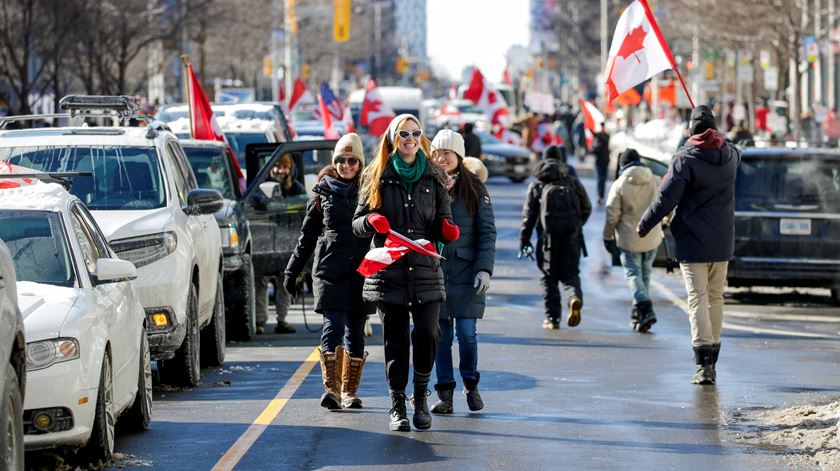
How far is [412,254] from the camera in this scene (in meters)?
10.0

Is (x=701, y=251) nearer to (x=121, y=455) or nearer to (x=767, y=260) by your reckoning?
(x=121, y=455)

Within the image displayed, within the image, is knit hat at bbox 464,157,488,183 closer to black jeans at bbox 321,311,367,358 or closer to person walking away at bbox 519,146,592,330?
black jeans at bbox 321,311,367,358

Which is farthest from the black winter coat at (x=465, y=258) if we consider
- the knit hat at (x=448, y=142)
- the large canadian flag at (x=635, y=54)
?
the large canadian flag at (x=635, y=54)

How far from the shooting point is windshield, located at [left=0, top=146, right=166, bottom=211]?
1263cm

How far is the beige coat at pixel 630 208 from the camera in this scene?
16906 millimetres

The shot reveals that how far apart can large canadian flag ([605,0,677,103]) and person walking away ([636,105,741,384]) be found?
6.59 ft

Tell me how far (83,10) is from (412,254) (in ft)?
88.1

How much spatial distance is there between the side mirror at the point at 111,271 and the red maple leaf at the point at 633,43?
637cm

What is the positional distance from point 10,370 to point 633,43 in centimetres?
848

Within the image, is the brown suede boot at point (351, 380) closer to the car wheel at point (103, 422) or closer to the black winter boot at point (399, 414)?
the black winter boot at point (399, 414)

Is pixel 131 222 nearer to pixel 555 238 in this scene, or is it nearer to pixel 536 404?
pixel 536 404

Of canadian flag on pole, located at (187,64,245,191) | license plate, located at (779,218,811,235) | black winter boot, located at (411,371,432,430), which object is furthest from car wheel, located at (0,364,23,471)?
canadian flag on pole, located at (187,64,245,191)

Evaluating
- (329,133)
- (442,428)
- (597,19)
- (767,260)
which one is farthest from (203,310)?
(597,19)

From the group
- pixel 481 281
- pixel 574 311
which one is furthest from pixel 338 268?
pixel 574 311
